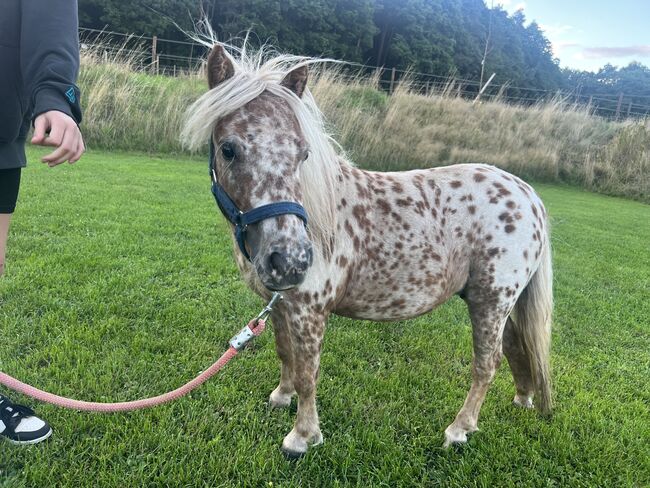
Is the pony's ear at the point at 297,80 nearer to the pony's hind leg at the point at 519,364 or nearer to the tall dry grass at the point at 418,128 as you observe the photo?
the pony's hind leg at the point at 519,364

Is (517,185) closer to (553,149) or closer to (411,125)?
(411,125)

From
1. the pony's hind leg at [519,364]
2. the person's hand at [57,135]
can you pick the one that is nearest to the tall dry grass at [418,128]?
the pony's hind leg at [519,364]

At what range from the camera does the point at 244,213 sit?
5.36 ft

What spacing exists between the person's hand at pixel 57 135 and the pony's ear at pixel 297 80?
94cm

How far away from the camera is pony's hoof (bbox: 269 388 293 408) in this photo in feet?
8.28

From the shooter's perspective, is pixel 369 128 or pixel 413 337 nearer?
pixel 413 337

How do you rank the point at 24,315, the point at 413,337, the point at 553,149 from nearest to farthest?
the point at 24,315 < the point at 413,337 < the point at 553,149

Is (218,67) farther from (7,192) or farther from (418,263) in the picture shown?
(418,263)

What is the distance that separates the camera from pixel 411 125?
1269 cm

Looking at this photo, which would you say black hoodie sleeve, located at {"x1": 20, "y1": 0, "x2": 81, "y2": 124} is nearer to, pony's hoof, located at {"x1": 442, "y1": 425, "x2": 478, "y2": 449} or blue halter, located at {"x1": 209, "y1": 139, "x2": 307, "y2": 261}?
blue halter, located at {"x1": 209, "y1": 139, "x2": 307, "y2": 261}

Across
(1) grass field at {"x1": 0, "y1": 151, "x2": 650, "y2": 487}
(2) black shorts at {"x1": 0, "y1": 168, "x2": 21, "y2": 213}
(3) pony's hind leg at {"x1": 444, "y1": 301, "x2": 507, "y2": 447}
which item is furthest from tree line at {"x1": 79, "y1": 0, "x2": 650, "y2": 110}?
(2) black shorts at {"x1": 0, "y1": 168, "x2": 21, "y2": 213}

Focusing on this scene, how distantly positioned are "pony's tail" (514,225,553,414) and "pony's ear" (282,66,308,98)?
1.70m

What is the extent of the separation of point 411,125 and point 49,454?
12.3 m

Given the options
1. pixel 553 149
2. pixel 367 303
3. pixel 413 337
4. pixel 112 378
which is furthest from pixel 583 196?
pixel 112 378
